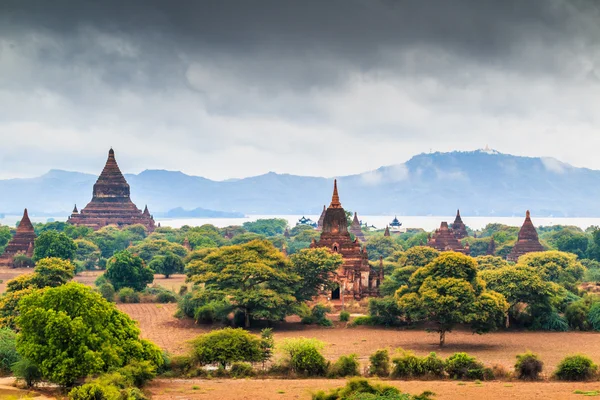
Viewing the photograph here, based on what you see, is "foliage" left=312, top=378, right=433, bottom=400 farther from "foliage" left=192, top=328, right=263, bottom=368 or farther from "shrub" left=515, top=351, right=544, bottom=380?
"foliage" left=192, top=328, right=263, bottom=368

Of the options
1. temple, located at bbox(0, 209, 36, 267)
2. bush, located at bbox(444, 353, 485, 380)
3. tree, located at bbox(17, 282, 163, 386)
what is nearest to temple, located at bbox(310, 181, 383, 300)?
bush, located at bbox(444, 353, 485, 380)

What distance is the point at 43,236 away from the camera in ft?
307

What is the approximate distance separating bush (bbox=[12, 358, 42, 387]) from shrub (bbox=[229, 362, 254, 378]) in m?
8.65

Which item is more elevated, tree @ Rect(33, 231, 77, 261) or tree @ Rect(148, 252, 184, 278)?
tree @ Rect(33, 231, 77, 261)

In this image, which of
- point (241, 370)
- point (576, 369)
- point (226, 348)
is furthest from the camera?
point (226, 348)

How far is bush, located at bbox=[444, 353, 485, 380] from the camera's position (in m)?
40.3

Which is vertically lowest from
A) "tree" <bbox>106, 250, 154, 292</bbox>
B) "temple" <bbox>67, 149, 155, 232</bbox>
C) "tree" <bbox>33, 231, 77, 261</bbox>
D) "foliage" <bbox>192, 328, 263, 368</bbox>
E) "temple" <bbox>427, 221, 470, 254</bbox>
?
"foliage" <bbox>192, 328, 263, 368</bbox>

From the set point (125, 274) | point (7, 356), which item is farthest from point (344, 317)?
point (7, 356)

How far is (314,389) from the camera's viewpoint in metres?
37.8

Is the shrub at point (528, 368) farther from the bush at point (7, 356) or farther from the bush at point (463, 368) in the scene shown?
the bush at point (7, 356)

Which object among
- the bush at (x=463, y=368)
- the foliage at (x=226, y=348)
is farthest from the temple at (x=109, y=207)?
the bush at (x=463, y=368)

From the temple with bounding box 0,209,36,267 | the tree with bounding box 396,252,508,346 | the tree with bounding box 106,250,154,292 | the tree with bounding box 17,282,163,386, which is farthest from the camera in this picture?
the temple with bounding box 0,209,36,267

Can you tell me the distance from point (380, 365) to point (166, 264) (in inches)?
2152

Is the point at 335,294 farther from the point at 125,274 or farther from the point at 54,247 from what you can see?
the point at 54,247
